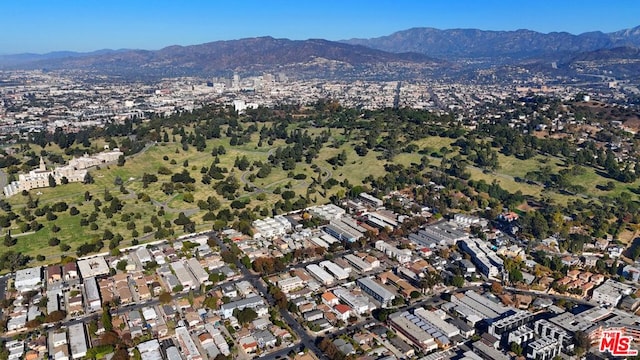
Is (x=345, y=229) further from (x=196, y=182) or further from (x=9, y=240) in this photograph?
(x=9, y=240)

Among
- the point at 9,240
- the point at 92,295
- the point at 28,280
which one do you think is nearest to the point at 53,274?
the point at 28,280

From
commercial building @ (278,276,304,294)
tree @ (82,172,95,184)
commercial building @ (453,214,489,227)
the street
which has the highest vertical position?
tree @ (82,172,95,184)

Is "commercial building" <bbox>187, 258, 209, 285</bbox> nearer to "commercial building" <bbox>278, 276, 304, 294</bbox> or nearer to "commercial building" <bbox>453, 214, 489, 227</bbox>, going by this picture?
"commercial building" <bbox>278, 276, 304, 294</bbox>

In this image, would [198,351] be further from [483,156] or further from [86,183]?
[483,156]

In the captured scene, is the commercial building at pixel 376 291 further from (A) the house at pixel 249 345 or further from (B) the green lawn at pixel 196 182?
(B) the green lawn at pixel 196 182

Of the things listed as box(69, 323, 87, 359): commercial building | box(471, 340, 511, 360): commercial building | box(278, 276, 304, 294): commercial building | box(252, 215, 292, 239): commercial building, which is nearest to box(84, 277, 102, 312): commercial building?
box(69, 323, 87, 359): commercial building

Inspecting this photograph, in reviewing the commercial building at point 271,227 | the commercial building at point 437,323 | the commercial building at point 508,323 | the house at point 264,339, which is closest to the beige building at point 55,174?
the commercial building at point 271,227
